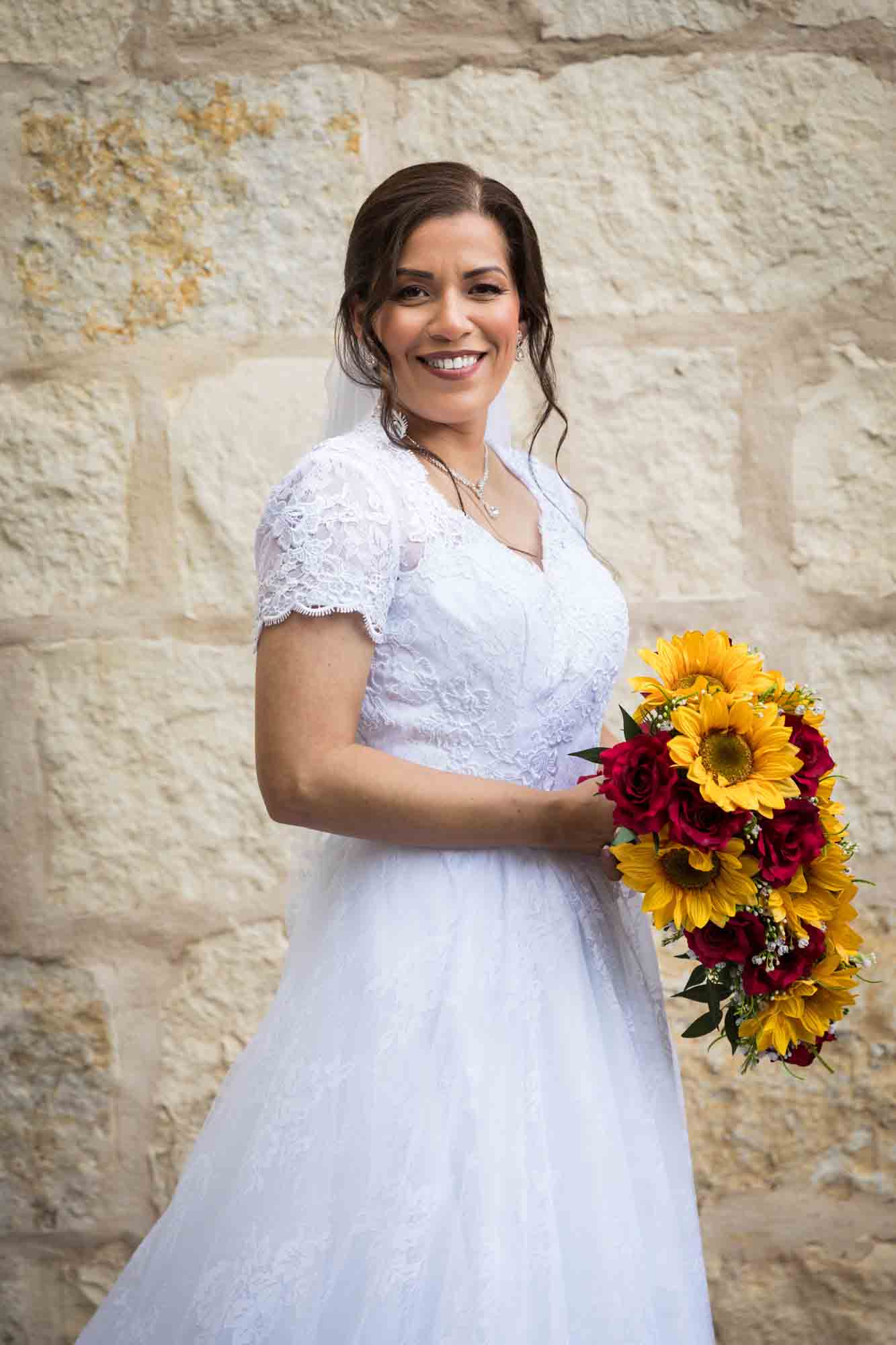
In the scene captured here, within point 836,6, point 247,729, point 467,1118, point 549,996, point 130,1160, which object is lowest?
point 130,1160

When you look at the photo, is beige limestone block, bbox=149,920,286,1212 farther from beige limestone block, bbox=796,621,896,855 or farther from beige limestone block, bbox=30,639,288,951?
beige limestone block, bbox=796,621,896,855

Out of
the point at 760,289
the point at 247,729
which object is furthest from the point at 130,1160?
the point at 760,289

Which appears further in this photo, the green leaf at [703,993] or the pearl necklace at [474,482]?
the pearl necklace at [474,482]

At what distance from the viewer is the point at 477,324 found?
170 centimetres

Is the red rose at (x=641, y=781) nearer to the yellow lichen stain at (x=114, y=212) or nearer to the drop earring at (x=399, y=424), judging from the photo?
the drop earring at (x=399, y=424)

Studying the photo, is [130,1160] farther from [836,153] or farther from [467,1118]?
[836,153]

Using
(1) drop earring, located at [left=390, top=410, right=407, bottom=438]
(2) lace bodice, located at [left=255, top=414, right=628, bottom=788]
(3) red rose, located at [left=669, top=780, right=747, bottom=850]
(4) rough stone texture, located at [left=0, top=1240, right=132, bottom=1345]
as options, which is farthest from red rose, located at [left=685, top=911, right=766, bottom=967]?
(4) rough stone texture, located at [left=0, top=1240, right=132, bottom=1345]

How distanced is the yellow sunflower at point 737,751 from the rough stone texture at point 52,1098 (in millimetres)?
1474

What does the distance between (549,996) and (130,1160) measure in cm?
126

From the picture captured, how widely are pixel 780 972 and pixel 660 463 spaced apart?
1.26 metres

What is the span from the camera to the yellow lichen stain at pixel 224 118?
2.40 m

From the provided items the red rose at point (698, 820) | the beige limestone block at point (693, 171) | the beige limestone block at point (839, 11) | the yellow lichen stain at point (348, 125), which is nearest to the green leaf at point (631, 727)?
the red rose at point (698, 820)

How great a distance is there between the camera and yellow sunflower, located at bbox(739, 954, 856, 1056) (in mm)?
1494

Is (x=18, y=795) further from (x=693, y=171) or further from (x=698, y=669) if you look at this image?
(x=693, y=171)
